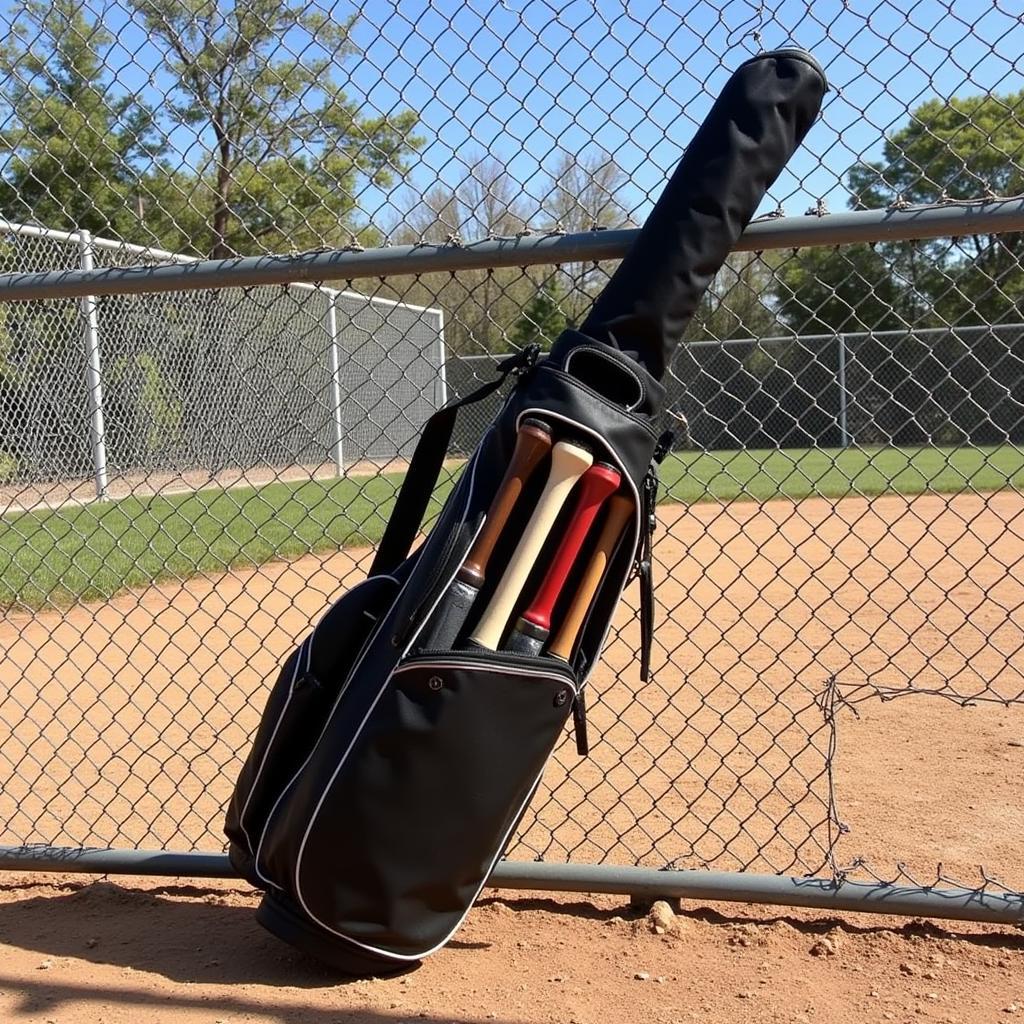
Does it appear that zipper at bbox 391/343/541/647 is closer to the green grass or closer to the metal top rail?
the metal top rail

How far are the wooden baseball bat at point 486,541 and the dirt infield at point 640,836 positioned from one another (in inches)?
30.2

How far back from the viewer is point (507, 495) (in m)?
1.97

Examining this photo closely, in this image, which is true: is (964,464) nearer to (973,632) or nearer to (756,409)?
(756,409)

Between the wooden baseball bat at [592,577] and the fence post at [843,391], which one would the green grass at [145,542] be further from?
the wooden baseball bat at [592,577]

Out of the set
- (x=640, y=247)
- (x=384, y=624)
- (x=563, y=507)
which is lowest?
(x=384, y=624)

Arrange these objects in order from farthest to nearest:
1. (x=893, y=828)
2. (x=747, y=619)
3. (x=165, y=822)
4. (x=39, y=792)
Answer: (x=747, y=619), (x=39, y=792), (x=165, y=822), (x=893, y=828)

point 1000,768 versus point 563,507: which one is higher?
point 563,507

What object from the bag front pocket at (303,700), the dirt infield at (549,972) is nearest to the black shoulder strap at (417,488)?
the bag front pocket at (303,700)

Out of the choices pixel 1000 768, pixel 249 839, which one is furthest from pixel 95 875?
pixel 1000 768

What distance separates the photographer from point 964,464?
15.0 metres

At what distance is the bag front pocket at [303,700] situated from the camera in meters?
2.12

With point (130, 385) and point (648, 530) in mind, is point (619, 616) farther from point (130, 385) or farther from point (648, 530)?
point (130, 385)

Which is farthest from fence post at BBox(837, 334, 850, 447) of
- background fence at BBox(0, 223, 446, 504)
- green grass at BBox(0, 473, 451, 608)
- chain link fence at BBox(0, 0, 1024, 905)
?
background fence at BBox(0, 223, 446, 504)

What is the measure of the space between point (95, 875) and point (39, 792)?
68 cm
